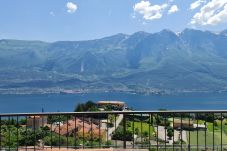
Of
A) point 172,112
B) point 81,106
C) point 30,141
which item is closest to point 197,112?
point 172,112

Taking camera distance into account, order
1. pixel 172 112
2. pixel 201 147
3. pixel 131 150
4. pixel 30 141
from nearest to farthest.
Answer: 1. pixel 131 150
2. pixel 172 112
3. pixel 201 147
4. pixel 30 141

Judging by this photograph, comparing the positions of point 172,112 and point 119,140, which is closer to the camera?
point 172,112

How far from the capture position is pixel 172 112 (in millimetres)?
6730

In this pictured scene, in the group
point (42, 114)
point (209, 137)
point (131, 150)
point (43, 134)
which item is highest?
point (42, 114)

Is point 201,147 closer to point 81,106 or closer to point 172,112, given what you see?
point 172,112

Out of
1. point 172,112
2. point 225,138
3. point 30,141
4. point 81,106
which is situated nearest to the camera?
point 172,112

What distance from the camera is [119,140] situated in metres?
9.44

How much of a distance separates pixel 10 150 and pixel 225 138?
3623 centimetres

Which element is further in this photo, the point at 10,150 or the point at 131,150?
the point at 10,150

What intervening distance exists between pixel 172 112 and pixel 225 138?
3588cm

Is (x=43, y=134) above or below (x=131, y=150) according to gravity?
below

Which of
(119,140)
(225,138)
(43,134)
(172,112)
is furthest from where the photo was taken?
(225,138)

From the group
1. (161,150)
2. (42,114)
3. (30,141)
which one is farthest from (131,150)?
(30,141)

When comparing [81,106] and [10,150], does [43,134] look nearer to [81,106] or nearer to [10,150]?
[10,150]
